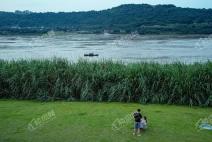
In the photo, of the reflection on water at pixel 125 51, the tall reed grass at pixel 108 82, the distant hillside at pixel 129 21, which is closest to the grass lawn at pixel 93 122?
the tall reed grass at pixel 108 82

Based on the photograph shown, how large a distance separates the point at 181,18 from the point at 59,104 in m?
82.6

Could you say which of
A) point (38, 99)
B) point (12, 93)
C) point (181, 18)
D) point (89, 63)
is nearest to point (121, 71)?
point (89, 63)

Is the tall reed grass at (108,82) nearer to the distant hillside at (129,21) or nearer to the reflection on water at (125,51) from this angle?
the reflection on water at (125,51)

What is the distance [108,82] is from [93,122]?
10.6 feet

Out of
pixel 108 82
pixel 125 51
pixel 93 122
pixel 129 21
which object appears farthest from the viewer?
pixel 129 21

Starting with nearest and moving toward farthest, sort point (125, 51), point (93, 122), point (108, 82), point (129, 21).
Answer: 1. point (93, 122)
2. point (108, 82)
3. point (125, 51)
4. point (129, 21)

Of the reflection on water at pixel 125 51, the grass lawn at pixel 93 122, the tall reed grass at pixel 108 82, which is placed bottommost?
the reflection on water at pixel 125 51

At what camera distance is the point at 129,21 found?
8956 cm

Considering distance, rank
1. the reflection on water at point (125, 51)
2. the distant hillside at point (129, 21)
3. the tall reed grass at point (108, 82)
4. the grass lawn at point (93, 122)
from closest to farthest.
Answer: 1. the grass lawn at point (93, 122)
2. the tall reed grass at point (108, 82)
3. the reflection on water at point (125, 51)
4. the distant hillside at point (129, 21)

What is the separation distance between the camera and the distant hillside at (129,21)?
88312mm

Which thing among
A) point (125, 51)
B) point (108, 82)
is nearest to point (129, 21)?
point (125, 51)

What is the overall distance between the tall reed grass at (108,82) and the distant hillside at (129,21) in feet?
240

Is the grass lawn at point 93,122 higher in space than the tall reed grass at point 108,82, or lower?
lower

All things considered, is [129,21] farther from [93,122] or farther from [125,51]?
[93,122]
